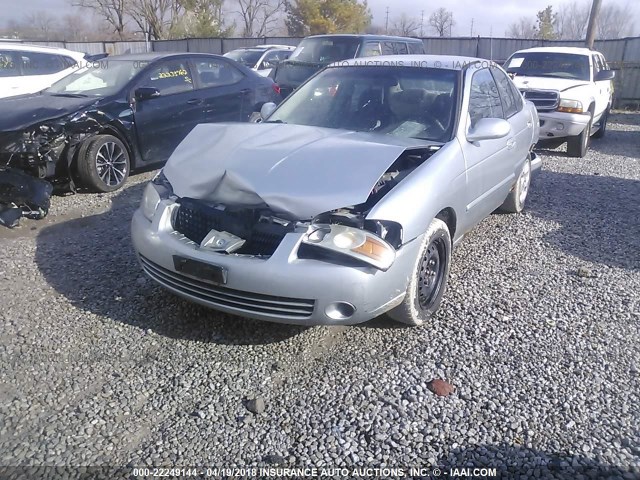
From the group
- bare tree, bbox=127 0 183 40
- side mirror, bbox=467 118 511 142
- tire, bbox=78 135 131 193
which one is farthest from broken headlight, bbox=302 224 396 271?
bare tree, bbox=127 0 183 40

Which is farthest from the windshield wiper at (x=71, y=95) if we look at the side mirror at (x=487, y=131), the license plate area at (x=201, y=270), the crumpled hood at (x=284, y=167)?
the side mirror at (x=487, y=131)

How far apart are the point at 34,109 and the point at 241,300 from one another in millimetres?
4444

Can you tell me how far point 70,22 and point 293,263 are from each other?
64.3 m

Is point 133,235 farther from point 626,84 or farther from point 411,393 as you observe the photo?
point 626,84

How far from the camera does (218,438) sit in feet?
8.31

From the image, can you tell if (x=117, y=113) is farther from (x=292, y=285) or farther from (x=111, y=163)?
(x=292, y=285)

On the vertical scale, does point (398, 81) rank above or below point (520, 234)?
above

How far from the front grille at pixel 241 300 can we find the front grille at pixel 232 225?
0.24m

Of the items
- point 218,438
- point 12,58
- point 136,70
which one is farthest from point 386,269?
point 12,58

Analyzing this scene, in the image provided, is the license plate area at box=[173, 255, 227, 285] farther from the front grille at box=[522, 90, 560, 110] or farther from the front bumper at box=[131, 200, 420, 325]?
the front grille at box=[522, 90, 560, 110]

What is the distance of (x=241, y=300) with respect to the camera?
3039mm

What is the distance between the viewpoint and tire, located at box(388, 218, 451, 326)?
3297mm

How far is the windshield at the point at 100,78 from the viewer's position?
678cm

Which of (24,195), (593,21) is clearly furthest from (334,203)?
(593,21)
